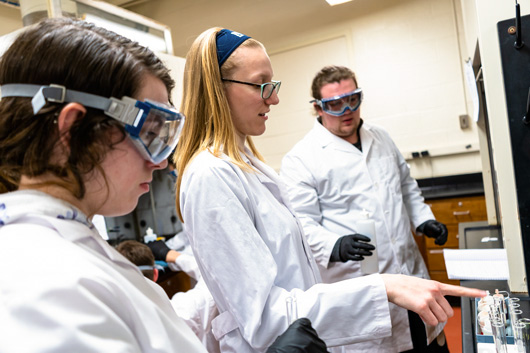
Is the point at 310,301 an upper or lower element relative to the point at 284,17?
lower

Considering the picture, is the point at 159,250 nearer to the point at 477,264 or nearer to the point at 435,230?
the point at 435,230

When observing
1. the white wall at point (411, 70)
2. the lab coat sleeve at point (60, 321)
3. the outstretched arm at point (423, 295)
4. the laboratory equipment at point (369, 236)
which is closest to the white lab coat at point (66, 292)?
the lab coat sleeve at point (60, 321)

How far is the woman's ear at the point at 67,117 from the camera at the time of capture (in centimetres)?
67

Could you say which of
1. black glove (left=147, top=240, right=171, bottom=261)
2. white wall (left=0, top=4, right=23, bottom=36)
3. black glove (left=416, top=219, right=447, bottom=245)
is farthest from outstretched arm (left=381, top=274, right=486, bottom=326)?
white wall (left=0, top=4, right=23, bottom=36)

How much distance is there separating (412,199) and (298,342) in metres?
1.96

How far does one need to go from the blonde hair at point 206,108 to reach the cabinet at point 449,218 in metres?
3.15

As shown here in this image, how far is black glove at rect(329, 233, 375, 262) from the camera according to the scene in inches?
74.3

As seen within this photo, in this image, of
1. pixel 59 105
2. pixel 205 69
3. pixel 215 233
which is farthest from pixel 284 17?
pixel 59 105

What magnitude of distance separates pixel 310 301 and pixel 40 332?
70 centimetres

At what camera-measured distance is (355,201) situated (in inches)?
93.6

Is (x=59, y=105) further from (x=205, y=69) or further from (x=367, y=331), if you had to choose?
(x=367, y=331)

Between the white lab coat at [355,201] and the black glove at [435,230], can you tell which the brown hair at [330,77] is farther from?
the black glove at [435,230]

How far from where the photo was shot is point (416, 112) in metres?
4.87

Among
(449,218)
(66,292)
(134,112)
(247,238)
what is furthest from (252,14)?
(66,292)
